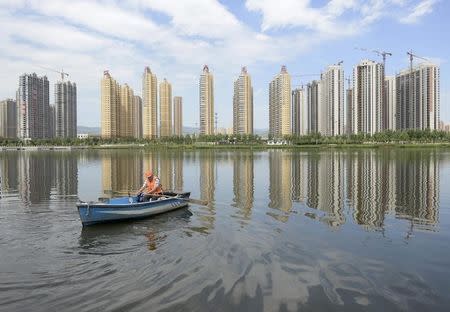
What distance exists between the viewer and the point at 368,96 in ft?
538

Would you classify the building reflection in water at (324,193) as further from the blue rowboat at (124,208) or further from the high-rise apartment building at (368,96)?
the high-rise apartment building at (368,96)

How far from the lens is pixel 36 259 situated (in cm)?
1286

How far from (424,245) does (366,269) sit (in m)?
3.98

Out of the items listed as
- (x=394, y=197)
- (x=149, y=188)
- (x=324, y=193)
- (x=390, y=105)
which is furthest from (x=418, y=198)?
(x=390, y=105)

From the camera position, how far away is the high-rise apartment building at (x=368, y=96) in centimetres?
16162

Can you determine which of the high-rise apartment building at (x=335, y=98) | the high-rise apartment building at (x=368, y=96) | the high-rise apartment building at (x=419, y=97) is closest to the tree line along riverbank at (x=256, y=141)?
the high-rise apartment building at (x=419, y=97)

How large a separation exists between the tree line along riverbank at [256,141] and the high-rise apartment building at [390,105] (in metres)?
29.1

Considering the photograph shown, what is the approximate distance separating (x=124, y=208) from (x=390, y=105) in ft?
567

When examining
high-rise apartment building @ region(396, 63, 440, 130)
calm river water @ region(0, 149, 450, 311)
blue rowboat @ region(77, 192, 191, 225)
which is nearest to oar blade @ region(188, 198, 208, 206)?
blue rowboat @ region(77, 192, 191, 225)

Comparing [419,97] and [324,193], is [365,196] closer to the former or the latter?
[324,193]

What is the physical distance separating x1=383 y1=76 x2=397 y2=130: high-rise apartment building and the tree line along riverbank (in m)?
29.1

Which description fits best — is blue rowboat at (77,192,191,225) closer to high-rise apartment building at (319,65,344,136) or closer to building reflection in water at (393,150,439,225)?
building reflection in water at (393,150,439,225)

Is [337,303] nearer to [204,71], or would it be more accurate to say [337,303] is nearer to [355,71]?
[355,71]

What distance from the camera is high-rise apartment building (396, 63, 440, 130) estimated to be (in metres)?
153
